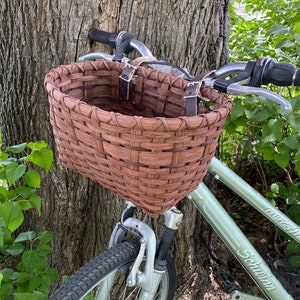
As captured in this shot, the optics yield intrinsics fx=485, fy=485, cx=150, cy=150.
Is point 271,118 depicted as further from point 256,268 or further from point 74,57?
point 74,57

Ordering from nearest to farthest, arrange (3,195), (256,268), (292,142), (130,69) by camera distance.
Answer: (130,69) → (3,195) → (256,268) → (292,142)

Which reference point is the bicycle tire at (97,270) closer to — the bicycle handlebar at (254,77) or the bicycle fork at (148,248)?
the bicycle fork at (148,248)

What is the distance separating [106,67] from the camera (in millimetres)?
1440

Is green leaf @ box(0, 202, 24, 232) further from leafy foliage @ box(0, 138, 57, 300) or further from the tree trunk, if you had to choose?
the tree trunk

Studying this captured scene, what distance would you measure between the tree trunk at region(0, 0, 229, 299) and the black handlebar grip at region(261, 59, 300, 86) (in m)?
0.71

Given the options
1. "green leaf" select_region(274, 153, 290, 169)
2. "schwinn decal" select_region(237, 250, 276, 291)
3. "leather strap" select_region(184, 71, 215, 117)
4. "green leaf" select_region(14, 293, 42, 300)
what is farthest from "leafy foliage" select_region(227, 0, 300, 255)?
"green leaf" select_region(14, 293, 42, 300)

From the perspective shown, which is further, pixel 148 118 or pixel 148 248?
pixel 148 248

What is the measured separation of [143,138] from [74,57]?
32.9 inches

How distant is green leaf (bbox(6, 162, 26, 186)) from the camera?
145cm

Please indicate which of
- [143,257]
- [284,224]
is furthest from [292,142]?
[143,257]

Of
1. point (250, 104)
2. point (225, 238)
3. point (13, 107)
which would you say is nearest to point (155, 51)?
point (250, 104)

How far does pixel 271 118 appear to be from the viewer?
1.88 m

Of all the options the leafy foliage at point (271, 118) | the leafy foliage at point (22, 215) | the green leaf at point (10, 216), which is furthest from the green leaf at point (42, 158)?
the leafy foliage at point (271, 118)

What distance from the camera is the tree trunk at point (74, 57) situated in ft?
5.76
